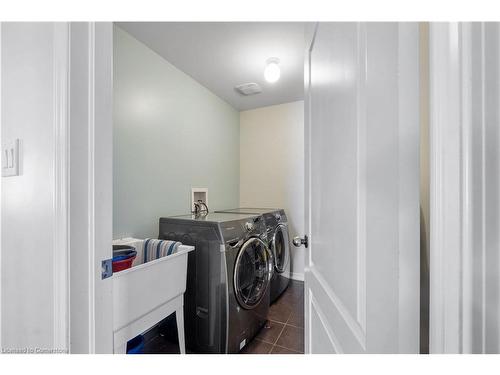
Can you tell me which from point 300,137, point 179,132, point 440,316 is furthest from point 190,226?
point 300,137

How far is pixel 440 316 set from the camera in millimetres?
315

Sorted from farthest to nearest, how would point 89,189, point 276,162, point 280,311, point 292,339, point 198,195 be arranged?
1. point 276,162
2. point 198,195
3. point 280,311
4. point 292,339
5. point 89,189

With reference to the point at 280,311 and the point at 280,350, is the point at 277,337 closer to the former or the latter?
the point at 280,350

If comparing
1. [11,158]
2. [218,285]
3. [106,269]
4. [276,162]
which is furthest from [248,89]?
[106,269]

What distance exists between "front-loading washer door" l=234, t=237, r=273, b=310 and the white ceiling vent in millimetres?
1592

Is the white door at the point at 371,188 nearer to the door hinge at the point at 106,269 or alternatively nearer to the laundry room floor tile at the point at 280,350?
the door hinge at the point at 106,269

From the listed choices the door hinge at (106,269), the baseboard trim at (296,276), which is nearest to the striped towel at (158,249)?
the door hinge at (106,269)

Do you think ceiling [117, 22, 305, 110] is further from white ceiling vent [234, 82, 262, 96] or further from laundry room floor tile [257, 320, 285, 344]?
laundry room floor tile [257, 320, 285, 344]

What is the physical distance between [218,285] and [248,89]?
1993 millimetres

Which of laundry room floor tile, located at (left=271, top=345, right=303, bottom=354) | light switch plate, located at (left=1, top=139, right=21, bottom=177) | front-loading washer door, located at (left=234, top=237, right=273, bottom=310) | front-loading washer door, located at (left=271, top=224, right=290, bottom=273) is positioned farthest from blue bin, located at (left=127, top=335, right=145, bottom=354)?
front-loading washer door, located at (left=271, top=224, right=290, bottom=273)

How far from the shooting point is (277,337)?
1.71 meters

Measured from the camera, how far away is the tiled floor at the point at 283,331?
5.16ft

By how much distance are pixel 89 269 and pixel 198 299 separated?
1.00 metres

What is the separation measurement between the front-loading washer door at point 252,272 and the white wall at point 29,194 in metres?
1.01
